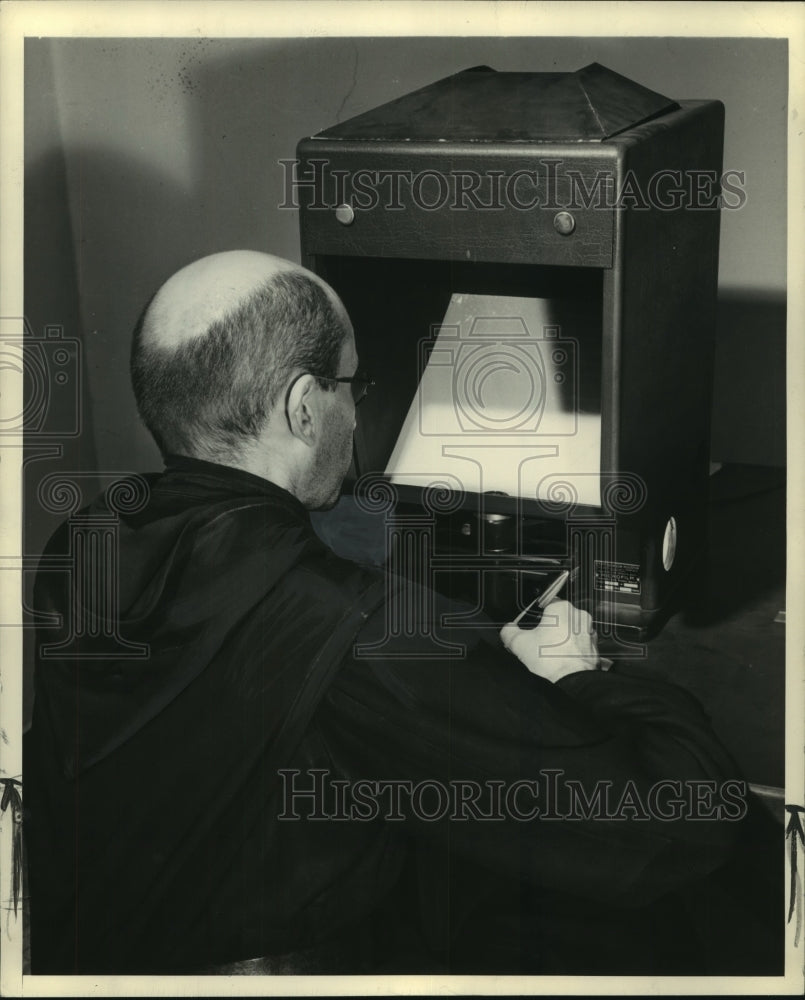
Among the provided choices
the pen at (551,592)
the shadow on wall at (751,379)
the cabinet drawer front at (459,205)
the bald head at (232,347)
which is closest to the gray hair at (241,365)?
the bald head at (232,347)

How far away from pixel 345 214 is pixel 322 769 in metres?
0.84

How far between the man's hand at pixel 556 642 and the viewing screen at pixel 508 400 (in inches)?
7.3

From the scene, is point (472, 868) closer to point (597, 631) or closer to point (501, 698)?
point (501, 698)

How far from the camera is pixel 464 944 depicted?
183cm

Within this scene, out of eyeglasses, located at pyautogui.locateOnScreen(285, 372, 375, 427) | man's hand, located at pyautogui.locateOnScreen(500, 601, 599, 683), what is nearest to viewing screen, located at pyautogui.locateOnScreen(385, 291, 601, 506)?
eyeglasses, located at pyautogui.locateOnScreen(285, 372, 375, 427)

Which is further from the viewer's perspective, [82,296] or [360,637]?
[82,296]

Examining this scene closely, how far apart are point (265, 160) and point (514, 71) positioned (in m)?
0.42

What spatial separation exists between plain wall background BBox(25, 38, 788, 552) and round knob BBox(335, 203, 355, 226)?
0.37 ft

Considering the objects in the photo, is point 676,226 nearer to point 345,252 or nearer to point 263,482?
point 345,252

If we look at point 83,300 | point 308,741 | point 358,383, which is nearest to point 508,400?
point 358,383

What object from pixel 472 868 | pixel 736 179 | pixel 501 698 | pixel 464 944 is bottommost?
pixel 464 944

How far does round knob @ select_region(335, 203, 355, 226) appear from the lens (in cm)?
175

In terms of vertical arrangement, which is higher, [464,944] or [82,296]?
[82,296]

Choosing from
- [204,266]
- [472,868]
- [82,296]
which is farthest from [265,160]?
[472,868]
